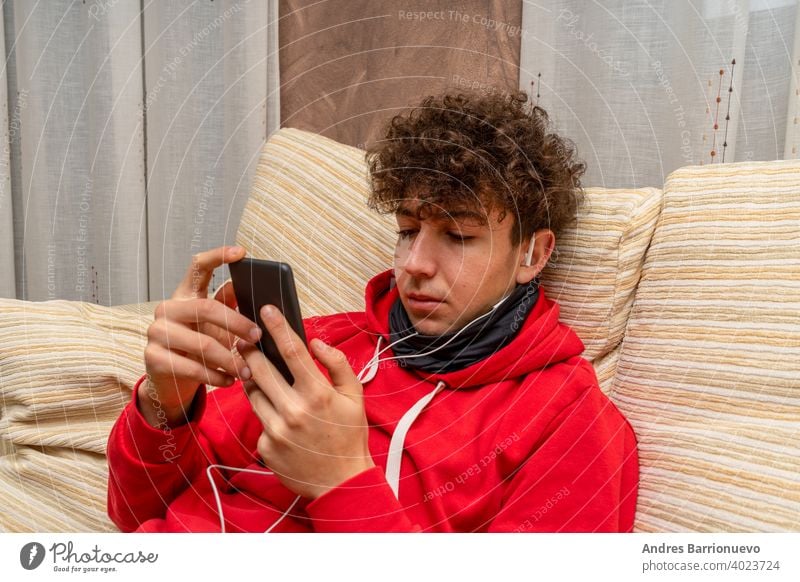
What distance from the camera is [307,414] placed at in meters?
0.54

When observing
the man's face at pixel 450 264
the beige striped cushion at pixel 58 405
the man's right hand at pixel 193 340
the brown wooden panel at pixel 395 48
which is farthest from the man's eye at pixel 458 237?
the beige striped cushion at pixel 58 405

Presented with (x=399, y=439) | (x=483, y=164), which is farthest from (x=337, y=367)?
(x=483, y=164)

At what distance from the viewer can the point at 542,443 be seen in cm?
62

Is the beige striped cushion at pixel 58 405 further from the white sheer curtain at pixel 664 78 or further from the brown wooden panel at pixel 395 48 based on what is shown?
the white sheer curtain at pixel 664 78

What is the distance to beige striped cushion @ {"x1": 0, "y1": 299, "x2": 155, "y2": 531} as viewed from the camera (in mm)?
765

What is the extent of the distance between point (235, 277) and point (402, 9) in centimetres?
58

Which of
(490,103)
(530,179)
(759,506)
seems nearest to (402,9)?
(490,103)

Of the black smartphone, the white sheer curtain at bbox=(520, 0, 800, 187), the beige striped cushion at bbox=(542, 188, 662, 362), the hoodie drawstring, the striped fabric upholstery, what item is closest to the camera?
the black smartphone

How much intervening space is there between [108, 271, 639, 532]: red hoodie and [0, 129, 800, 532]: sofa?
0.07 meters

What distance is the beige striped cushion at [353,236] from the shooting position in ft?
2.49

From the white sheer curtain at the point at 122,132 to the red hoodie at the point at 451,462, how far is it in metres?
0.47

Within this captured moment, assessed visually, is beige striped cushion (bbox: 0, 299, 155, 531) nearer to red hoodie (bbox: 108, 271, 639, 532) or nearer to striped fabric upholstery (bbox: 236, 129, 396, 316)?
red hoodie (bbox: 108, 271, 639, 532)

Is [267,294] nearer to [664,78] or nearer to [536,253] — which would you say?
[536,253]

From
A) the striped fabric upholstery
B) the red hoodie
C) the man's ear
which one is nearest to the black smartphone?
the red hoodie
